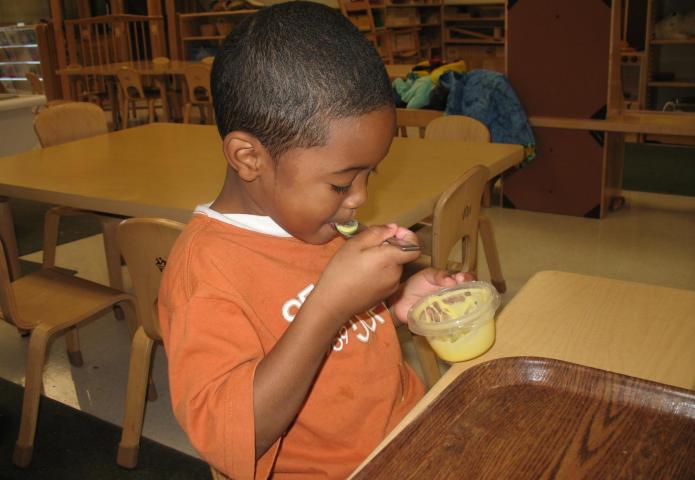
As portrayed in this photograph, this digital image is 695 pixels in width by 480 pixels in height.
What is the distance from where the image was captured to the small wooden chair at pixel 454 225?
4.95 ft

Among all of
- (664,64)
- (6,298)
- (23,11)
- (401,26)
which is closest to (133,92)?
→ (401,26)

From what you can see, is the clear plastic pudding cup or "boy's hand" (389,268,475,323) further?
"boy's hand" (389,268,475,323)

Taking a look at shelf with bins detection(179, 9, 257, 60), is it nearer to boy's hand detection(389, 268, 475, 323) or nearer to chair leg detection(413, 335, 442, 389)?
chair leg detection(413, 335, 442, 389)

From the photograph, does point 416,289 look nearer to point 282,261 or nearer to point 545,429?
point 282,261

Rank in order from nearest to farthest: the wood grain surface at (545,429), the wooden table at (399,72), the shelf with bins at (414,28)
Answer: the wood grain surface at (545,429) < the wooden table at (399,72) < the shelf with bins at (414,28)

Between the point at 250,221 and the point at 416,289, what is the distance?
29 cm

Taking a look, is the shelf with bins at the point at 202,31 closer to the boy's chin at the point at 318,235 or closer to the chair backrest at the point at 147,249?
the chair backrest at the point at 147,249

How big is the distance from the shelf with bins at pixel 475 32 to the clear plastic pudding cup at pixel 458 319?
6853mm

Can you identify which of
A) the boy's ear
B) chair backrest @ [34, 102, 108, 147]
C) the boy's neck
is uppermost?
the boy's ear

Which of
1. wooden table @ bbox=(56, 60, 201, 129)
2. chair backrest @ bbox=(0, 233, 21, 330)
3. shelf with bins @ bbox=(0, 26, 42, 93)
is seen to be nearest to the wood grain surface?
chair backrest @ bbox=(0, 233, 21, 330)

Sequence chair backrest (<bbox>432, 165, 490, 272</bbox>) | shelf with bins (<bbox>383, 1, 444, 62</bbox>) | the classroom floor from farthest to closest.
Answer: shelf with bins (<bbox>383, 1, 444, 62</bbox>) < the classroom floor < chair backrest (<bbox>432, 165, 490, 272</bbox>)

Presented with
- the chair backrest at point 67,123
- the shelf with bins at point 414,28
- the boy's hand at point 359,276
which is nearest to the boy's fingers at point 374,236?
the boy's hand at point 359,276

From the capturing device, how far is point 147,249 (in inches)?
54.7

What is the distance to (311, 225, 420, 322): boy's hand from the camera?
0.75 meters
